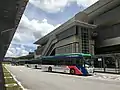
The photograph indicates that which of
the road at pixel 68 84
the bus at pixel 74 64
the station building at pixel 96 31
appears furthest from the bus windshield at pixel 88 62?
the station building at pixel 96 31

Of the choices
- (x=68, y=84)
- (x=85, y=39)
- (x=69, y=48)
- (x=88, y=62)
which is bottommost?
(x=68, y=84)

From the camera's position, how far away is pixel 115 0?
58969 mm

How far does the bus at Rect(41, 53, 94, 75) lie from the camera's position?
33219 millimetres

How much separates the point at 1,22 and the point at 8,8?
3754 mm

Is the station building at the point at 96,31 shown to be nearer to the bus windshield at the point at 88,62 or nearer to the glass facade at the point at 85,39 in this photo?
the glass facade at the point at 85,39

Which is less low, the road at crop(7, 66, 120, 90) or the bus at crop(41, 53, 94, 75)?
the bus at crop(41, 53, 94, 75)

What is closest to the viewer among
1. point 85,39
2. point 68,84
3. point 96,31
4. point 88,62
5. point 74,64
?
point 68,84

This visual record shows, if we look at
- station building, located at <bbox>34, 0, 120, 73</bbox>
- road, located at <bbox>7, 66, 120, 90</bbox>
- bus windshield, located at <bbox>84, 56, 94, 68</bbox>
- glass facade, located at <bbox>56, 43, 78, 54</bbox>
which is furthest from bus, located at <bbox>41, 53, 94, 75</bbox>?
station building, located at <bbox>34, 0, 120, 73</bbox>

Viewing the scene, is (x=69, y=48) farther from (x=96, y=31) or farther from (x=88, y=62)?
(x=88, y=62)

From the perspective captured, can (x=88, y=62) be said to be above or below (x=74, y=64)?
above

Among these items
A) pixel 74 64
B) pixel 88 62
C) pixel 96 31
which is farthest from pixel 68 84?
pixel 96 31

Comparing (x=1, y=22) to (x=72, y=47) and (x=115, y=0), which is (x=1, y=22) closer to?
(x=115, y=0)

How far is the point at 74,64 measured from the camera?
113ft

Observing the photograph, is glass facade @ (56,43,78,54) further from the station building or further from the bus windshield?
the bus windshield
